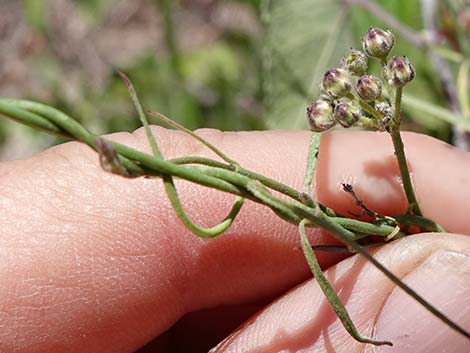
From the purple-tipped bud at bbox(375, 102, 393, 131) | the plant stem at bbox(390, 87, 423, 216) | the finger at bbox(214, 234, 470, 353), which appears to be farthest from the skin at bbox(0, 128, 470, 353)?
the purple-tipped bud at bbox(375, 102, 393, 131)

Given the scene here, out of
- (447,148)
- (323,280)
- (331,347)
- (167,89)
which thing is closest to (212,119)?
(167,89)

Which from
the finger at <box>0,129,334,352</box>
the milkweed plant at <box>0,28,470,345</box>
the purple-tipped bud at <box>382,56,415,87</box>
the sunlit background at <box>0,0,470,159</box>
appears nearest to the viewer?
the milkweed plant at <box>0,28,470,345</box>

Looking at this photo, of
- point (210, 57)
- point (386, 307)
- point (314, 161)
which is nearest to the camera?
point (314, 161)

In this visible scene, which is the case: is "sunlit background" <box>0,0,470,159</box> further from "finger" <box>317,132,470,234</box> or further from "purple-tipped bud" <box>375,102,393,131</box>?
"purple-tipped bud" <box>375,102,393,131</box>

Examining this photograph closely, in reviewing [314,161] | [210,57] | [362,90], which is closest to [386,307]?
[314,161]

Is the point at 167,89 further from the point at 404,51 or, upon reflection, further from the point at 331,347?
the point at 331,347

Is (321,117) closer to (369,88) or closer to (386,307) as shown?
(369,88)

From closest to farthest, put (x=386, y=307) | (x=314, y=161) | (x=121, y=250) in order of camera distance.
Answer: (x=314, y=161), (x=386, y=307), (x=121, y=250)

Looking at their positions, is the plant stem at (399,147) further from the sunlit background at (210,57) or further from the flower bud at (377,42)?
the sunlit background at (210,57)
